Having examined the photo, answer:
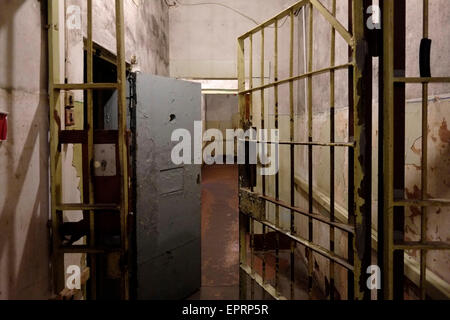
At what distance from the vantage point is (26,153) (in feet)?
4.74

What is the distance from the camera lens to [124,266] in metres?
1.58

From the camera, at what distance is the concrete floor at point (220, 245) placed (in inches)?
132

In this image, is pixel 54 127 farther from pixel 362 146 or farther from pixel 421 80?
pixel 421 80

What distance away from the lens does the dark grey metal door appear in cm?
275

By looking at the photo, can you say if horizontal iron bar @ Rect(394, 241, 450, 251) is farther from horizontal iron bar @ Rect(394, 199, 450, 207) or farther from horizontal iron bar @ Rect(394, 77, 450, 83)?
horizontal iron bar @ Rect(394, 77, 450, 83)

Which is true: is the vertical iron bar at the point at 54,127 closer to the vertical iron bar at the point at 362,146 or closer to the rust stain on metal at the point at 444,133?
the vertical iron bar at the point at 362,146

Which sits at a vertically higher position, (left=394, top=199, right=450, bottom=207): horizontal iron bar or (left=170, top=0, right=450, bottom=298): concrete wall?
(left=170, top=0, right=450, bottom=298): concrete wall

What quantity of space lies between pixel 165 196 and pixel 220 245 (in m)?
1.87

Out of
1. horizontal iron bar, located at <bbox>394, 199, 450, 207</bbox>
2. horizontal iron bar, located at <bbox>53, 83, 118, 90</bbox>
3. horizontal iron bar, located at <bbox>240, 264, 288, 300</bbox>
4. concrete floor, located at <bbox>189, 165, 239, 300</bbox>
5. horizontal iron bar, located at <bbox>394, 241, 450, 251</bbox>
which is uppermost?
horizontal iron bar, located at <bbox>53, 83, 118, 90</bbox>

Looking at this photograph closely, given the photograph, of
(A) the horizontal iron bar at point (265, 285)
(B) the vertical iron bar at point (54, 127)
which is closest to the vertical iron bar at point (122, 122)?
(B) the vertical iron bar at point (54, 127)

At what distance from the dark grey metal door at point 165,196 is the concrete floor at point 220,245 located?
0.28 m

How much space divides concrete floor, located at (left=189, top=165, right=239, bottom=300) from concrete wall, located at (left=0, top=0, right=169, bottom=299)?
6.09 feet

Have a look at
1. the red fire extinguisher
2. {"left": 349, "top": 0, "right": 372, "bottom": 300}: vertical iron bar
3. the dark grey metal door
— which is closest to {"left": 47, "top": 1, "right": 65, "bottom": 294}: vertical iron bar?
the red fire extinguisher
